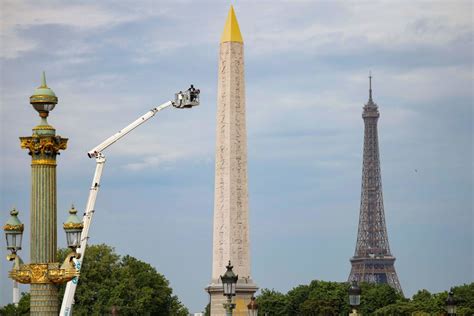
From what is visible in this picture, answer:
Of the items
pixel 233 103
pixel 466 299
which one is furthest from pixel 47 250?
pixel 466 299

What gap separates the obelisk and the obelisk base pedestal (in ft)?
3.85

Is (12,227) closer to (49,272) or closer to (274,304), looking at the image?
(49,272)

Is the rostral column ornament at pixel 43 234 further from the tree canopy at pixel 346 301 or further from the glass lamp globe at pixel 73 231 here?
the tree canopy at pixel 346 301

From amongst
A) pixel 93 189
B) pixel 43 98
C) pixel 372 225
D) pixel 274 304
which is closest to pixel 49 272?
pixel 43 98

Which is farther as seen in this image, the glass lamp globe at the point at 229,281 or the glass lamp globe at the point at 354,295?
the glass lamp globe at the point at 229,281

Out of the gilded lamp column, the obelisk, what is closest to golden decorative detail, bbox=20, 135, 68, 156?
the gilded lamp column

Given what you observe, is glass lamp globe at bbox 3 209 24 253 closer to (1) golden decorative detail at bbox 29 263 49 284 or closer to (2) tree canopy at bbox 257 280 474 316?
(1) golden decorative detail at bbox 29 263 49 284

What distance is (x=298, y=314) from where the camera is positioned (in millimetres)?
123500

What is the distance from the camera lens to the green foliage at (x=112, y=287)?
83250 mm

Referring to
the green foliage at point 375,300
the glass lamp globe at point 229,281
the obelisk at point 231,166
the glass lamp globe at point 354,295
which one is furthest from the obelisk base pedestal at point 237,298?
the glass lamp globe at point 354,295

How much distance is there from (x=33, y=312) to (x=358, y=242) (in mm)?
131272

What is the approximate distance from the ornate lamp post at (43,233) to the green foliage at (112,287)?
55867 millimetres

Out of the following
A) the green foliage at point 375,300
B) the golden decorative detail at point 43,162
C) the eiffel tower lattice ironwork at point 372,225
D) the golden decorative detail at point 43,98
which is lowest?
the golden decorative detail at point 43,162

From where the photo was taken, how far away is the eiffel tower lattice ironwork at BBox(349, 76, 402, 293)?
150 m
